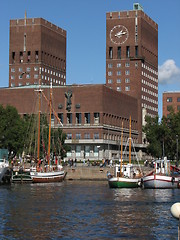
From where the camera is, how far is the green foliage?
174 m

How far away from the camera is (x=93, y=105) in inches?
7825

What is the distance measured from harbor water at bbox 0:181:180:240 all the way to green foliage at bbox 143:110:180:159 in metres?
99.5

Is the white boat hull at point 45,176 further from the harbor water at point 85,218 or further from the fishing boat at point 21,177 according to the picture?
the harbor water at point 85,218

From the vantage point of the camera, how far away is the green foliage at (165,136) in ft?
570

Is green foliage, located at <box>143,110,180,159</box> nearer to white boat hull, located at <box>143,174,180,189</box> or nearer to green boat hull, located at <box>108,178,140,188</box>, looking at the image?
white boat hull, located at <box>143,174,180,189</box>

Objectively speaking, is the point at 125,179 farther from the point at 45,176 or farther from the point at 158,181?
the point at 45,176

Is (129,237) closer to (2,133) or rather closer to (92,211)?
(92,211)

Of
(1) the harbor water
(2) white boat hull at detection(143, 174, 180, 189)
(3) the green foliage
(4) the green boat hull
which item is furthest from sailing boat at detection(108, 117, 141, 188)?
(3) the green foliage

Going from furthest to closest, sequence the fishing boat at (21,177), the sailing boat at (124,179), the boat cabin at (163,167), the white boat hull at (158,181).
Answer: the boat cabin at (163,167)
the fishing boat at (21,177)
the white boat hull at (158,181)
the sailing boat at (124,179)

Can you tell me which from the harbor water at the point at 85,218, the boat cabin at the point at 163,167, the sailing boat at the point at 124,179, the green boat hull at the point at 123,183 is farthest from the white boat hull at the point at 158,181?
the harbor water at the point at 85,218

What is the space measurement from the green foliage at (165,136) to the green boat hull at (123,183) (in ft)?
237

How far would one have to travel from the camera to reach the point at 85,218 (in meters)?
52.3

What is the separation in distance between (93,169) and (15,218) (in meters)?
79.6

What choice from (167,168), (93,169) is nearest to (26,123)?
(93,169)
